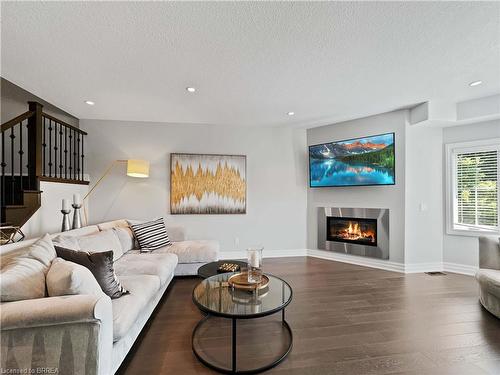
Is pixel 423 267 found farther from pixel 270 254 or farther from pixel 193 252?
pixel 193 252

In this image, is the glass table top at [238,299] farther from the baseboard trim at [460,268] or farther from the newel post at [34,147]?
the baseboard trim at [460,268]

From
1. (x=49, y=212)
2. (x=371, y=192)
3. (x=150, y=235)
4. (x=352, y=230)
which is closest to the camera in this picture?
(x=49, y=212)

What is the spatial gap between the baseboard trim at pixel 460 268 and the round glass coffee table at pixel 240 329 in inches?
127

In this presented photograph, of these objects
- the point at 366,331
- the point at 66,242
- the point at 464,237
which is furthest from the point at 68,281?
the point at 464,237

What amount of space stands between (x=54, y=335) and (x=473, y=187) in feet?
17.1

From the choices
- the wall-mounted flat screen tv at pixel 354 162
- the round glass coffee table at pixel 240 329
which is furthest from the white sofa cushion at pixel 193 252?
the wall-mounted flat screen tv at pixel 354 162

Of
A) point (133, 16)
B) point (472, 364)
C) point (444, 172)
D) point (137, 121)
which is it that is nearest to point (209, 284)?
point (472, 364)

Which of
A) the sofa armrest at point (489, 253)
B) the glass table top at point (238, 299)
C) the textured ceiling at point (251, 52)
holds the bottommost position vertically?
the glass table top at point (238, 299)

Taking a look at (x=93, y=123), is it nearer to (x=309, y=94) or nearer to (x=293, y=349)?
(x=309, y=94)

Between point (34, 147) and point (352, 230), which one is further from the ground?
point (34, 147)

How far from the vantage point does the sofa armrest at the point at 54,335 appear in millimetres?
1138

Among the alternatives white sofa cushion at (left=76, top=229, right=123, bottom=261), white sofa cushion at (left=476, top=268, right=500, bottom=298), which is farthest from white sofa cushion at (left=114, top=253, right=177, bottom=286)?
white sofa cushion at (left=476, top=268, right=500, bottom=298)

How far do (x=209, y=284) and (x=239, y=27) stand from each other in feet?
7.15

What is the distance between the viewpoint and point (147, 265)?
2.49 m
